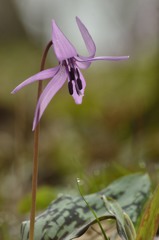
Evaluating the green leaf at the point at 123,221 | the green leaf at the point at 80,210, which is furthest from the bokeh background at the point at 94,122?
the green leaf at the point at 123,221

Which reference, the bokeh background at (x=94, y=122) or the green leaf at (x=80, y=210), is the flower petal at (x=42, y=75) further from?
the bokeh background at (x=94, y=122)

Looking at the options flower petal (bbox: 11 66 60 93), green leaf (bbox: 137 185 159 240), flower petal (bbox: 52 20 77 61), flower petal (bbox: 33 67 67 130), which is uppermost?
flower petal (bbox: 52 20 77 61)

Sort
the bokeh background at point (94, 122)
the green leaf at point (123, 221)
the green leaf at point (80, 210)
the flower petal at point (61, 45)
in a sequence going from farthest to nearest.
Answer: the bokeh background at point (94, 122), the green leaf at point (80, 210), the green leaf at point (123, 221), the flower petal at point (61, 45)

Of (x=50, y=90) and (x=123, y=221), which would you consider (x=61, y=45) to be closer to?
(x=50, y=90)

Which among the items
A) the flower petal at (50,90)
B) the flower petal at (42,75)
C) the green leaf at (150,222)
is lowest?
the green leaf at (150,222)

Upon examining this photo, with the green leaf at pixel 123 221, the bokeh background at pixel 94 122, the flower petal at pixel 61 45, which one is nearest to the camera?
the flower petal at pixel 61 45

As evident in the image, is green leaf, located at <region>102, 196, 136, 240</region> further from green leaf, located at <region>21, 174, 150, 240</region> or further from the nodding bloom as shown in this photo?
the nodding bloom

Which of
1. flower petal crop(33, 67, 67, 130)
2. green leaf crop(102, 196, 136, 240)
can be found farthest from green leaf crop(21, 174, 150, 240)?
flower petal crop(33, 67, 67, 130)

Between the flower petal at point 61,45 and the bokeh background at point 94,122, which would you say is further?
the bokeh background at point 94,122

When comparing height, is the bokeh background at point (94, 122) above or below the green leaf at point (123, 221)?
above
